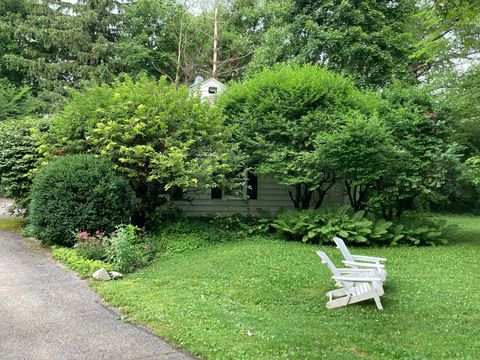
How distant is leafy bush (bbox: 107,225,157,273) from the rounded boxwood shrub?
0.73 metres

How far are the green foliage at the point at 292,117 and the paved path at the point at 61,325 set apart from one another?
554cm

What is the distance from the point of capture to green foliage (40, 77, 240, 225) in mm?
9383

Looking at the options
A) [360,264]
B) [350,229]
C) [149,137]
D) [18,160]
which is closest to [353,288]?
[360,264]

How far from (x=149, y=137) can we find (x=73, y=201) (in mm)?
2240

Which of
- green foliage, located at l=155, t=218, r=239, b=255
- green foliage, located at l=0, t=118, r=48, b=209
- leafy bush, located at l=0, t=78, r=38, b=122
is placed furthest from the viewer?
leafy bush, located at l=0, t=78, r=38, b=122

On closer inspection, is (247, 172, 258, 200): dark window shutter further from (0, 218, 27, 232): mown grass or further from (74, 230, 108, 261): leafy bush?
(0, 218, 27, 232): mown grass

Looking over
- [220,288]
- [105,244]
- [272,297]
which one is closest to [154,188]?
[105,244]

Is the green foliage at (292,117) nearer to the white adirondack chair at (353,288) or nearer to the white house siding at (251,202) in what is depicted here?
the white house siding at (251,202)

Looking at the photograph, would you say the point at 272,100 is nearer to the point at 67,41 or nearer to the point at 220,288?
the point at 220,288

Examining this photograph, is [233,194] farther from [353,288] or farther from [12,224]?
[353,288]

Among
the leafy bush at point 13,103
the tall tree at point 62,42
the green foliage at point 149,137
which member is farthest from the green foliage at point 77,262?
the tall tree at point 62,42

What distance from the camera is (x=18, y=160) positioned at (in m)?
11.0

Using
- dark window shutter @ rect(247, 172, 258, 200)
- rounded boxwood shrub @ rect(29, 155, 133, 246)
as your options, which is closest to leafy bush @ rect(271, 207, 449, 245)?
dark window shutter @ rect(247, 172, 258, 200)

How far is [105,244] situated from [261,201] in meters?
6.08
